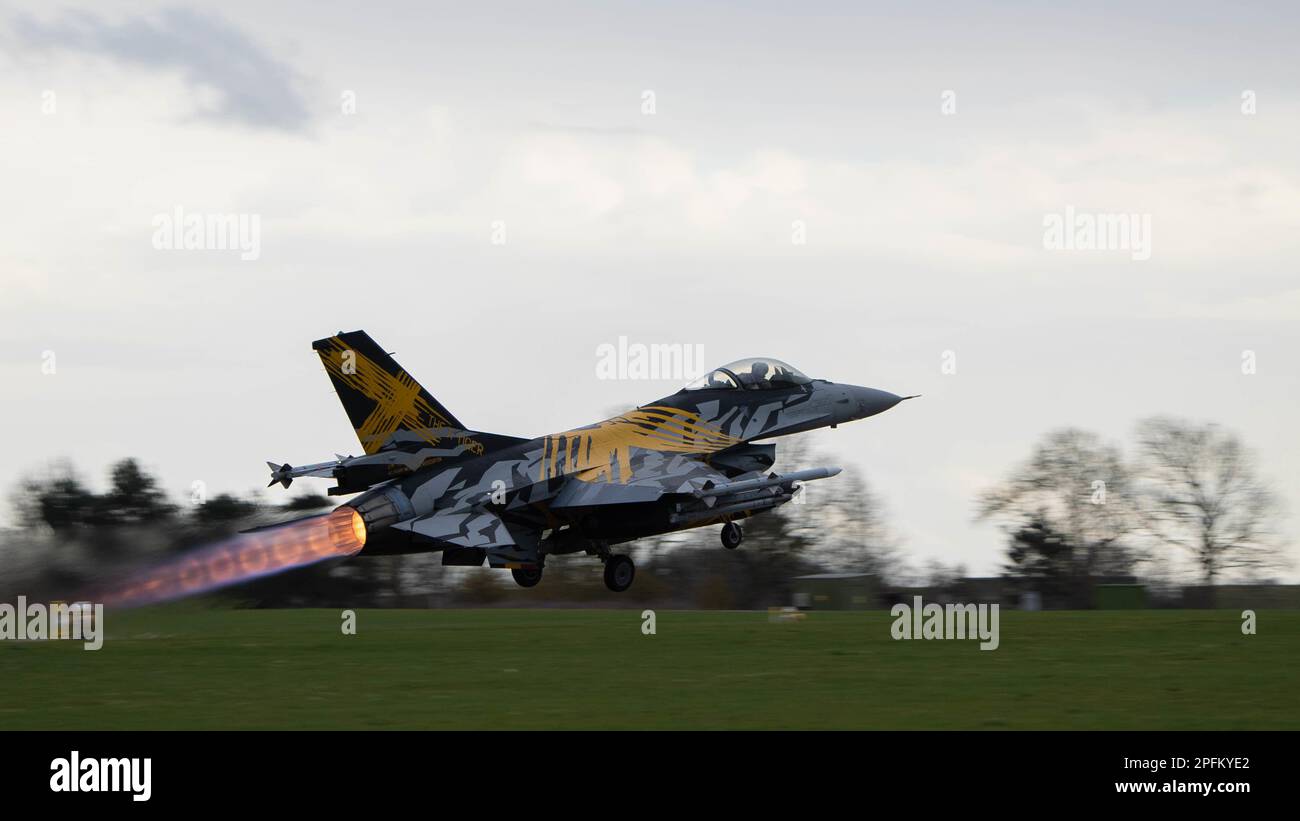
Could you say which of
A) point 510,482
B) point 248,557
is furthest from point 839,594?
point 510,482

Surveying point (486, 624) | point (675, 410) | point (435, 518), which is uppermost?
point (675, 410)

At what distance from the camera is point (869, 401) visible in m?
31.8

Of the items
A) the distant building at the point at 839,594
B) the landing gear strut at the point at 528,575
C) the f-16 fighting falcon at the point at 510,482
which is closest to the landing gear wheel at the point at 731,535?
the f-16 fighting falcon at the point at 510,482

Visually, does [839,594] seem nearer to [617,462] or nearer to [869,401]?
[869,401]

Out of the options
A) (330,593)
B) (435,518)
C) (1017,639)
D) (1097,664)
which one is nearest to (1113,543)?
(330,593)

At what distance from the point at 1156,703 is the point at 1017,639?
37.7ft

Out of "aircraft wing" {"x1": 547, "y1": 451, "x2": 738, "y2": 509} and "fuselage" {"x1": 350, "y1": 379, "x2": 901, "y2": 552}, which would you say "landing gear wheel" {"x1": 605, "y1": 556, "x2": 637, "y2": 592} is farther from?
"aircraft wing" {"x1": 547, "y1": 451, "x2": 738, "y2": 509}

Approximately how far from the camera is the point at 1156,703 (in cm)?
2253

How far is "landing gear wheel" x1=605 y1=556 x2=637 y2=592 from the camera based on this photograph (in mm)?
29297

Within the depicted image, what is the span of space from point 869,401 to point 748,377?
286 centimetres

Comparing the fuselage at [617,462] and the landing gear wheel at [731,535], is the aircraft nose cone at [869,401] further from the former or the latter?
the landing gear wheel at [731,535]

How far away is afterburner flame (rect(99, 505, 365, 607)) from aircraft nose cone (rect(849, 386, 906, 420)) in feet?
33.9

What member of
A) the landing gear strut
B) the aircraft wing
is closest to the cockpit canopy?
the aircraft wing
